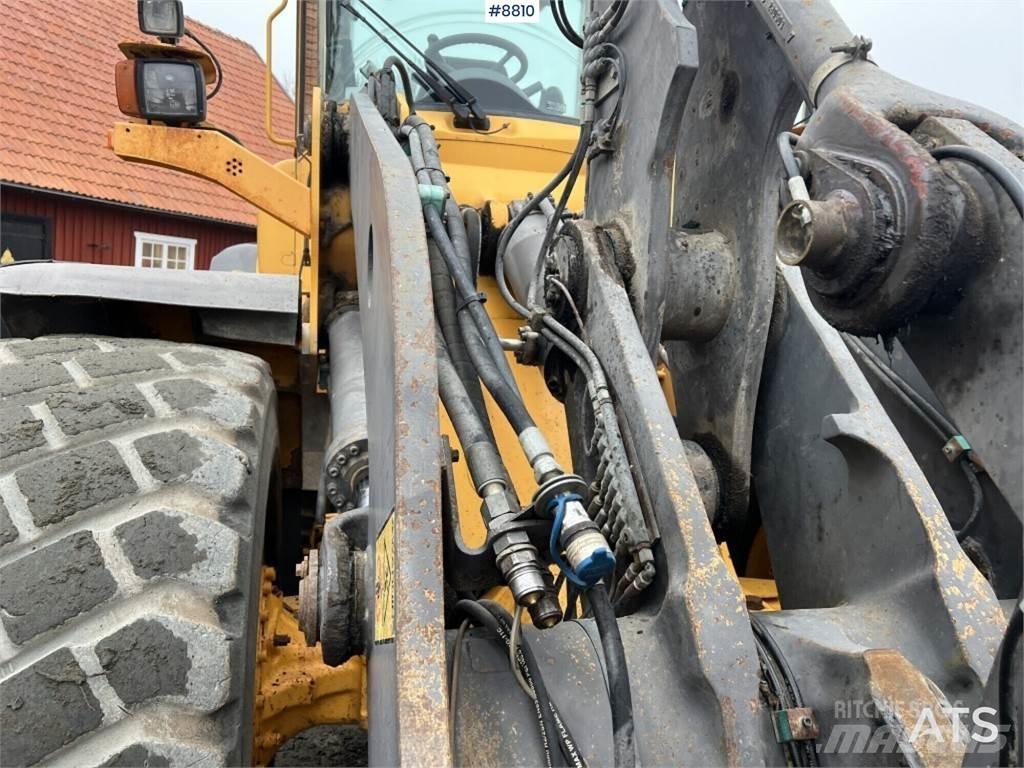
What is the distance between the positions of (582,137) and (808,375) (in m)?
0.64

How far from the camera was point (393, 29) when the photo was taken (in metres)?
2.99

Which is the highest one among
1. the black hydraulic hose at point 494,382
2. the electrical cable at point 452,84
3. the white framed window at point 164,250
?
the white framed window at point 164,250

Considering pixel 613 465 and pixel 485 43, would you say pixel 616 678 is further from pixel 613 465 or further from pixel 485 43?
pixel 485 43

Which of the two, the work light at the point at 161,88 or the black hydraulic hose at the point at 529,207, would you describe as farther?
the work light at the point at 161,88

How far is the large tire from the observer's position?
1339mm

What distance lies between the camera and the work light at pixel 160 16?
2.38 meters

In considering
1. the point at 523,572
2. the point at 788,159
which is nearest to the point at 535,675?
the point at 523,572

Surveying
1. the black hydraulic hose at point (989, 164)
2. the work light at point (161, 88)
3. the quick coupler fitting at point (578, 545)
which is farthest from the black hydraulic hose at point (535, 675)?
→ the work light at point (161, 88)

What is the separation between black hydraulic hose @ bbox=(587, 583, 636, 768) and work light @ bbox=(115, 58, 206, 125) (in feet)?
6.32

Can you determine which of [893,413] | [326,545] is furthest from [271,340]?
[893,413]

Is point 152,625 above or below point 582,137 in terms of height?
below

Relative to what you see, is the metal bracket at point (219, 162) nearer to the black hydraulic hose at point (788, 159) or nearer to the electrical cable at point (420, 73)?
the electrical cable at point (420, 73)

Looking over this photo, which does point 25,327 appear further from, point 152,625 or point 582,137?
point 582,137

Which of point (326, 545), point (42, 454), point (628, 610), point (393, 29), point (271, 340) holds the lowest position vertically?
point (628, 610)
